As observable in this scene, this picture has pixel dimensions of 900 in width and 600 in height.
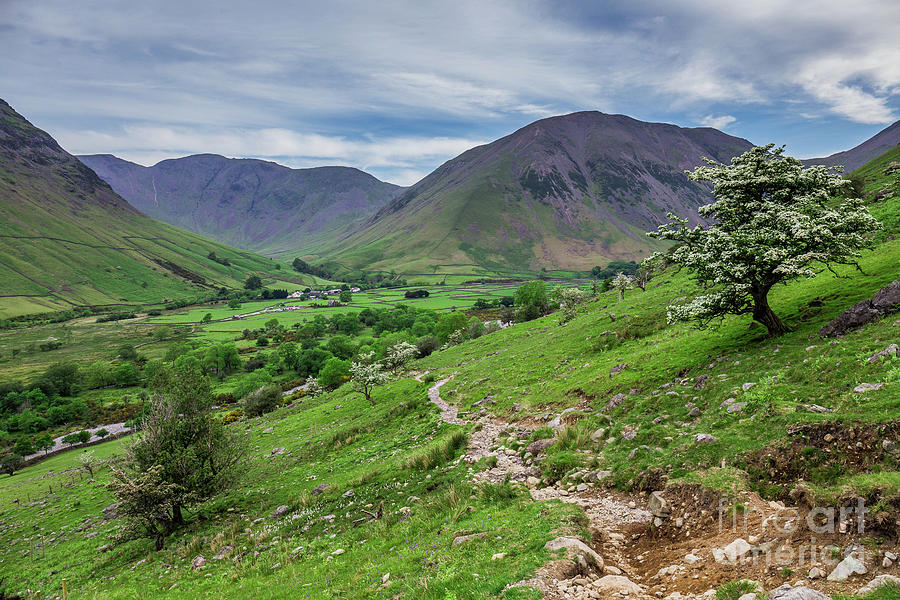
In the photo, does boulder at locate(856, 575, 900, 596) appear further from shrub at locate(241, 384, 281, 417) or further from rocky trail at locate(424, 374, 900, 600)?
shrub at locate(241, 384, 281, 417)

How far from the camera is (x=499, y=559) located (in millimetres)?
11633

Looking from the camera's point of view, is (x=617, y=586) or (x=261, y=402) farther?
(x=261, y=402)

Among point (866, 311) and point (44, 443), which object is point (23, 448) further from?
point (866, 311)

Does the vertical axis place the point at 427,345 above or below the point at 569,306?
below

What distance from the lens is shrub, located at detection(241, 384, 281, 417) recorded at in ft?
267

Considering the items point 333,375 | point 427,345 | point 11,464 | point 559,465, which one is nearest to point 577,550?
point 559,465

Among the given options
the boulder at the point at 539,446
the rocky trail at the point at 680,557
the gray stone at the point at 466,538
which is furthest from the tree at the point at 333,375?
the rocky trail at the point at 680,557

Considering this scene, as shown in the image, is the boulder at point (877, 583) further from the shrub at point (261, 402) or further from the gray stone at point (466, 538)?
the shrub at point (261, 402)

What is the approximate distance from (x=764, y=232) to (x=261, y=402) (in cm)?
8744

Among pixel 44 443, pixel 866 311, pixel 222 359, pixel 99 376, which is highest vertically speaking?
pixel 866 311

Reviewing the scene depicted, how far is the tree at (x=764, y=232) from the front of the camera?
1844cm

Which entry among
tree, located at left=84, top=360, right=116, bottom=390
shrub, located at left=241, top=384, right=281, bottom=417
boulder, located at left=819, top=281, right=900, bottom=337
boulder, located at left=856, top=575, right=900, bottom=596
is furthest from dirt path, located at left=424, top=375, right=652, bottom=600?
tree, located at left=84, top=360, right=116, bottom=390

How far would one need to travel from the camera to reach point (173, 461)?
24.8 m

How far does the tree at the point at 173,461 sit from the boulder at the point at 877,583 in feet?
100
